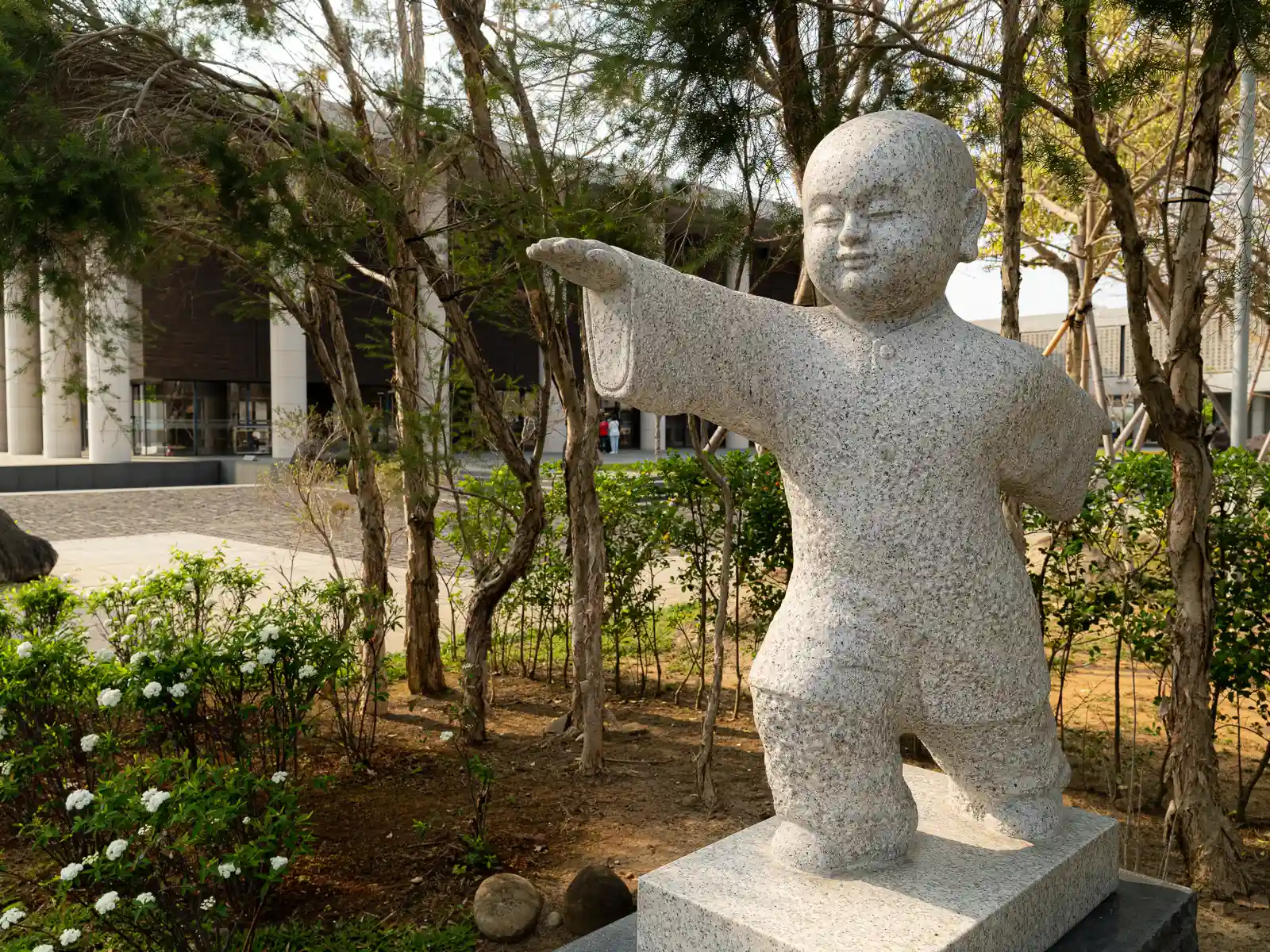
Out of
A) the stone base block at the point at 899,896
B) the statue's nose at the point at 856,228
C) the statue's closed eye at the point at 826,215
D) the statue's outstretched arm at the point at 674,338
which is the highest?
the statue's closed eye at the point at 826,215

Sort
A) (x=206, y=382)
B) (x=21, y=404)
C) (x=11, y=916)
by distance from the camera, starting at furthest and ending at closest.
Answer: (x=21, y=404), (x=206, y=382), (x=11, y=916)

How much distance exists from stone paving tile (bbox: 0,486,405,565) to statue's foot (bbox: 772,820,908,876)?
26.8 feet

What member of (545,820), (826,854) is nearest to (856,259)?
(826,854)

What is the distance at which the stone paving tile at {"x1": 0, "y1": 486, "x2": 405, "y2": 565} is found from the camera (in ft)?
39.7

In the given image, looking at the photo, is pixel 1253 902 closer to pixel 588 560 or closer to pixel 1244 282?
pixel 1244 282

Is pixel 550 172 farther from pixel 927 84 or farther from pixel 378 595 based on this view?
pixel 378 595

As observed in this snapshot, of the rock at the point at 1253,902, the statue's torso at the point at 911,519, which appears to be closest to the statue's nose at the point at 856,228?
the statue's torso at the point at 911,519

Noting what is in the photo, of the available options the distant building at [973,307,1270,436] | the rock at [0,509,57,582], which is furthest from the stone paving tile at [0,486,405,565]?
the distant building at [973,307,1270,436]

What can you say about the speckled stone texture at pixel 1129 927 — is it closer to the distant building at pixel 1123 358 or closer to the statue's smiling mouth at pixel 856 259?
the statue's smiling mouth at pixel 856 259

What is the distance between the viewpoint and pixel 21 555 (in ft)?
31.2

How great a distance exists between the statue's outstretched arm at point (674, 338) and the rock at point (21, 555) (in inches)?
350

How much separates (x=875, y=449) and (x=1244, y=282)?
2379mm

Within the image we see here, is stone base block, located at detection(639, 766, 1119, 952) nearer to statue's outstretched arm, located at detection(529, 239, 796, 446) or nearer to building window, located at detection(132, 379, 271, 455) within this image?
statue's outstretched arm, located at detection(529, 239, 796, 446)

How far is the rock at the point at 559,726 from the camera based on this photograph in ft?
18.6
